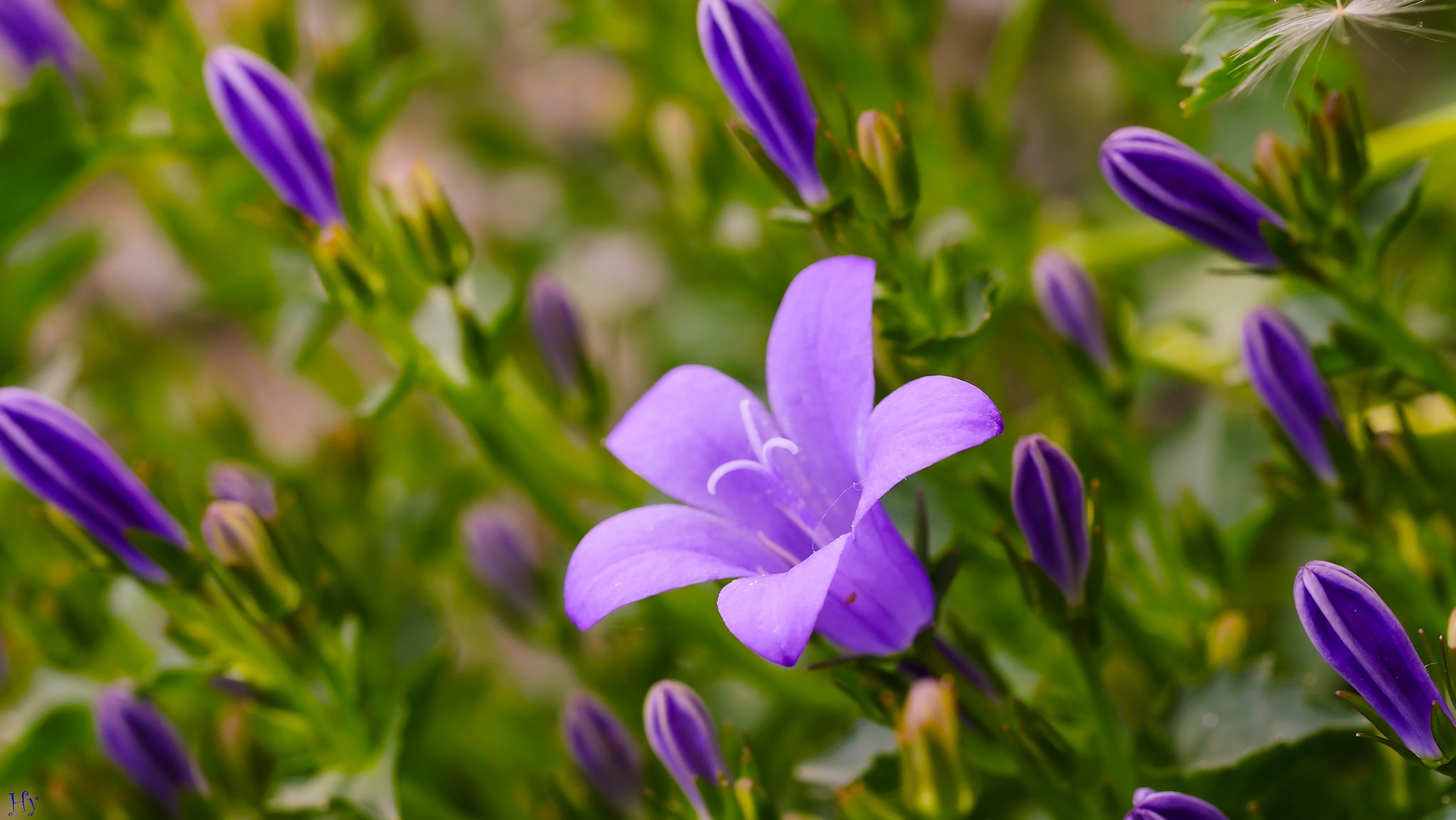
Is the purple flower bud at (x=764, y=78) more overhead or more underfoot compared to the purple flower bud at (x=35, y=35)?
more overhead

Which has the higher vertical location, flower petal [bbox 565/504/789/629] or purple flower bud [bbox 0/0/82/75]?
purple flower bud [bbox 0/0/82/75]

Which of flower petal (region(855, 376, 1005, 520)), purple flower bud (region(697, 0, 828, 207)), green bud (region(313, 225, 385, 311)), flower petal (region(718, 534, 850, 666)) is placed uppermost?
purple flower bud (region(697, 0, 828, 207))

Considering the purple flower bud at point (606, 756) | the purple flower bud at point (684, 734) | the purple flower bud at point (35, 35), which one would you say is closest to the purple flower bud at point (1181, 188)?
the purple flower bud at point (684, 734)

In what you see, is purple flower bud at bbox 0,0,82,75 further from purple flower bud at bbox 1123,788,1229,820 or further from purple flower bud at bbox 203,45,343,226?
purple flower bud at bbox 1123,788,1229,820

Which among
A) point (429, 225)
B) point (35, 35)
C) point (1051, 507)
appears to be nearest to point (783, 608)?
point (1051, 507)

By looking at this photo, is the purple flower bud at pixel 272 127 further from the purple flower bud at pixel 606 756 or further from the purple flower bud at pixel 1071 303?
the purple flower bud at pixel 1071 303

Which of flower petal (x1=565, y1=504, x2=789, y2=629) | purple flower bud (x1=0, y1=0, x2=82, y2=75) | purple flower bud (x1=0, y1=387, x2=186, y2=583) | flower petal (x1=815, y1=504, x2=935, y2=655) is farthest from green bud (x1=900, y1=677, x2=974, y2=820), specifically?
purple flower bud (x1=0, y1=0, x2=82, y2=75)
